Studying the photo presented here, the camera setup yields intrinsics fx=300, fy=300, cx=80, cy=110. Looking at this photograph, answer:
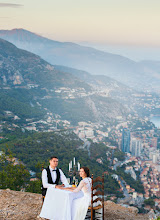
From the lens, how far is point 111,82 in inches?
2233

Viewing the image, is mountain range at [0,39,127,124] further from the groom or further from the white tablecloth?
the white tablecloth

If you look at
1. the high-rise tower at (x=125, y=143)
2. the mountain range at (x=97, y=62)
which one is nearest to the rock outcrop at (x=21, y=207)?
the high-rise tower at (x=125, y=143)

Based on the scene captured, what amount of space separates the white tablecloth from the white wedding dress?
53mm

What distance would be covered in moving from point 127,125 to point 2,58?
56.1 feet

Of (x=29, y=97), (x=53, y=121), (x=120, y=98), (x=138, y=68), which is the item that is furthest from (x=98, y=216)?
(x=138, y=68)

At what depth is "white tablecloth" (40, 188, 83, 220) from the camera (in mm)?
2854

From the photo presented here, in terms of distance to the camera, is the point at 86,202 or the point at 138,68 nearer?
the point at 86,202

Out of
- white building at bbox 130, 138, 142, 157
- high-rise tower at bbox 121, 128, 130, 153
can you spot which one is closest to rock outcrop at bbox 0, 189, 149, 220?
white building at bbox 130, 138, 142, 157

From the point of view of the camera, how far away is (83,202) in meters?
2.83

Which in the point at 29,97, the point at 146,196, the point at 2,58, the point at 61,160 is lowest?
the point at 146,196

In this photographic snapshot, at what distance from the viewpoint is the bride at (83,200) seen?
111 inches

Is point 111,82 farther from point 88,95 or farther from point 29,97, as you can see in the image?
point 29,97

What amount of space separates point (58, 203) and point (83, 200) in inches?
10.0

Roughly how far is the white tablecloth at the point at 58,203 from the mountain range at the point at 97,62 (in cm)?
4665
